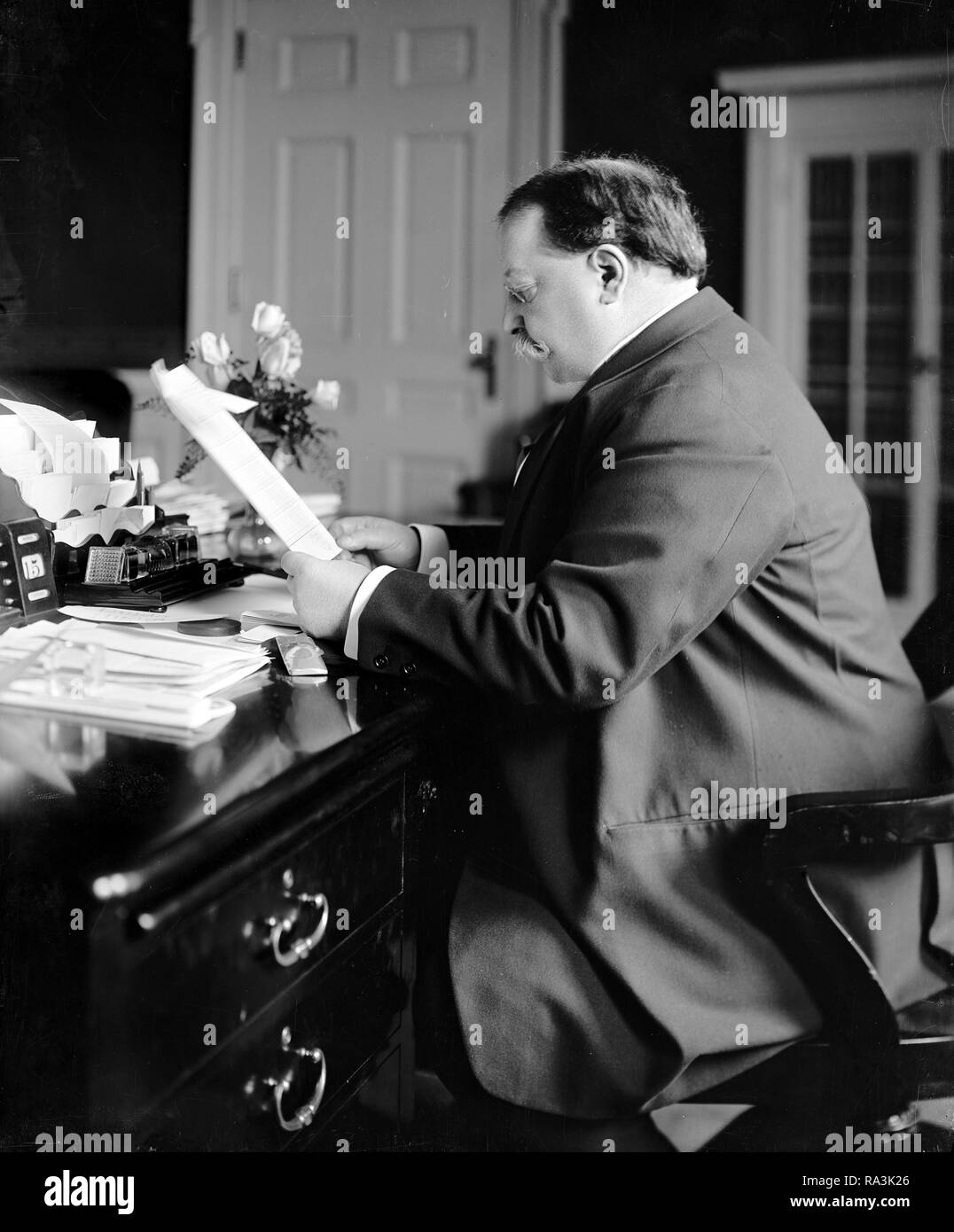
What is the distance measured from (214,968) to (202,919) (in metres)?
0.06

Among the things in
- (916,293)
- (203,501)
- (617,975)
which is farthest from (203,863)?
(916,293)

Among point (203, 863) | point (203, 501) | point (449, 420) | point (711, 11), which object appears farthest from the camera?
point (449, 420)

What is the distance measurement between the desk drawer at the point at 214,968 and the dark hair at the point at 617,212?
3.06 ft

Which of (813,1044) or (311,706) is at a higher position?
(311,706)

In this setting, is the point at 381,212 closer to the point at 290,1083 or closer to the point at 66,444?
the point at 66,444

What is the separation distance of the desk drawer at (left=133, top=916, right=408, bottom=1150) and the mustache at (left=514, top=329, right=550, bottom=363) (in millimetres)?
870

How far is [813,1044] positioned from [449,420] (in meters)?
3.59

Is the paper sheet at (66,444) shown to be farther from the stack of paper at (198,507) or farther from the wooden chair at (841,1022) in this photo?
the wooden chair at (841,1022)

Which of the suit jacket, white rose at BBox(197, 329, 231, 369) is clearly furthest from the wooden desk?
white rose at BBox(197, 329, 231, 369)

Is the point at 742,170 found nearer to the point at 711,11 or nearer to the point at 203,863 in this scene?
the point at 711,11

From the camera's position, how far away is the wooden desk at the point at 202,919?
1.02 meters

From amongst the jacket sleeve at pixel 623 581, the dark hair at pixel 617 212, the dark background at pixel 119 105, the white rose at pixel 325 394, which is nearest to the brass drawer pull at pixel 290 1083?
the jacket sleeve at pixel 623 581
